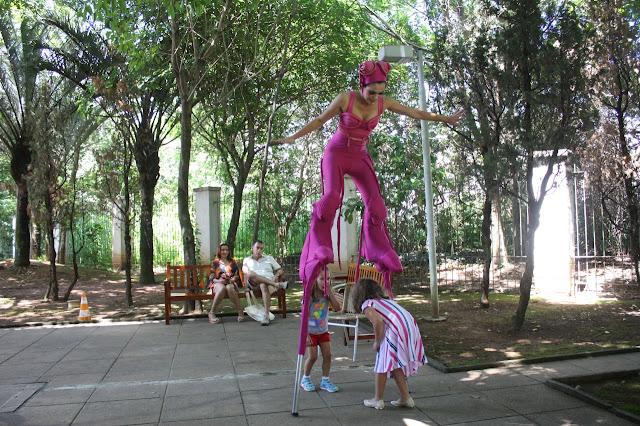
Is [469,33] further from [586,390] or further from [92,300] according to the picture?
[92,300]

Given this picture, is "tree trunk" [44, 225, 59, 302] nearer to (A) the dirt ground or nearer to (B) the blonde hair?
(A) the dirt ground

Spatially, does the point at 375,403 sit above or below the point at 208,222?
below

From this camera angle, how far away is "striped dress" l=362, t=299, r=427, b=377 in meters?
4.16

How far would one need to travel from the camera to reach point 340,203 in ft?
15.6

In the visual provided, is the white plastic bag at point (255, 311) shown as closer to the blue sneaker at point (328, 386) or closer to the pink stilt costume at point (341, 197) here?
the blue sneaker at point (328, 386)

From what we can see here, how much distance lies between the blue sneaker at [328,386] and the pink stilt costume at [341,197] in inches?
24.1

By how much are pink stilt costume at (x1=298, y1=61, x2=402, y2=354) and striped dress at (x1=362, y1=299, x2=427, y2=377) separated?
0.56 metres

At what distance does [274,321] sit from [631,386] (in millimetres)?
5462

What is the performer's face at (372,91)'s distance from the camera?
4.62m

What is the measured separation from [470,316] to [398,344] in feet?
16.0

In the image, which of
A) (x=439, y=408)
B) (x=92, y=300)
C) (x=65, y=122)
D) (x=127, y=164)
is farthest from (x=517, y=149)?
(x=92, y=300)

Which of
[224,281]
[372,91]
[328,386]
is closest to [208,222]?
[224,281]

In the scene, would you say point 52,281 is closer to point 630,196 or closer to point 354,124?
point 354,124

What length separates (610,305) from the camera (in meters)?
9.08
